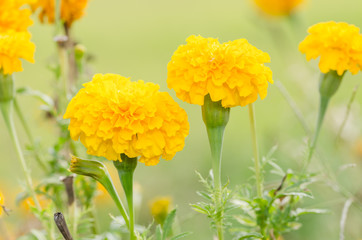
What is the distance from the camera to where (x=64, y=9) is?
1369mm

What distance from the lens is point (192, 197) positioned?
2352mm

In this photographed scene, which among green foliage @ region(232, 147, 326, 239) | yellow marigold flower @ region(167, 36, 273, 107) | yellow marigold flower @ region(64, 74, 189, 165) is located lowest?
green foliage @ region(232, 147, 326, 239)

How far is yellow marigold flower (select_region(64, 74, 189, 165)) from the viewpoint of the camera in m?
0.84

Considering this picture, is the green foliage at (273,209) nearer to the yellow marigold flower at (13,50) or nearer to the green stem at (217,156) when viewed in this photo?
the green stem at (217,156)

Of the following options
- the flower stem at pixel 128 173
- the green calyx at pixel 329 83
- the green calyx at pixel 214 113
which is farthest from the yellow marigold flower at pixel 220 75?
the green calyx at pixel 329 83

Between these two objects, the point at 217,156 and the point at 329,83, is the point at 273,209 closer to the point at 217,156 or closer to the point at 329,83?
the point at 217,156

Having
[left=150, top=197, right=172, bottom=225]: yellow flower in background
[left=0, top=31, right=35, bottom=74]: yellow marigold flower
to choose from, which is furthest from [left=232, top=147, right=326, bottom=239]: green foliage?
[left=0, top=31, right=35, bottom=74]: yellow marigold flower

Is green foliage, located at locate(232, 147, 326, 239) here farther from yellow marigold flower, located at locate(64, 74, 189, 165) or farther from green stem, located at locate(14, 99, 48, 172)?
green stem, located at locate(14, 99, 48, 172)

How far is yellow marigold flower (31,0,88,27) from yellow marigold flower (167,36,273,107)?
567 millimetres

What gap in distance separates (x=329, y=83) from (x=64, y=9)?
67 centimetres

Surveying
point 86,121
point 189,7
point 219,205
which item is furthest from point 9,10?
point 189,7

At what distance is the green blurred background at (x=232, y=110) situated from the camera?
196 centimetres

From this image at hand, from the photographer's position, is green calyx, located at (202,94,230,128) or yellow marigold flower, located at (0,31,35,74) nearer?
green calyx, located at (202,94,230,128)

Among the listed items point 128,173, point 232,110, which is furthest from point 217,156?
point 232,110
